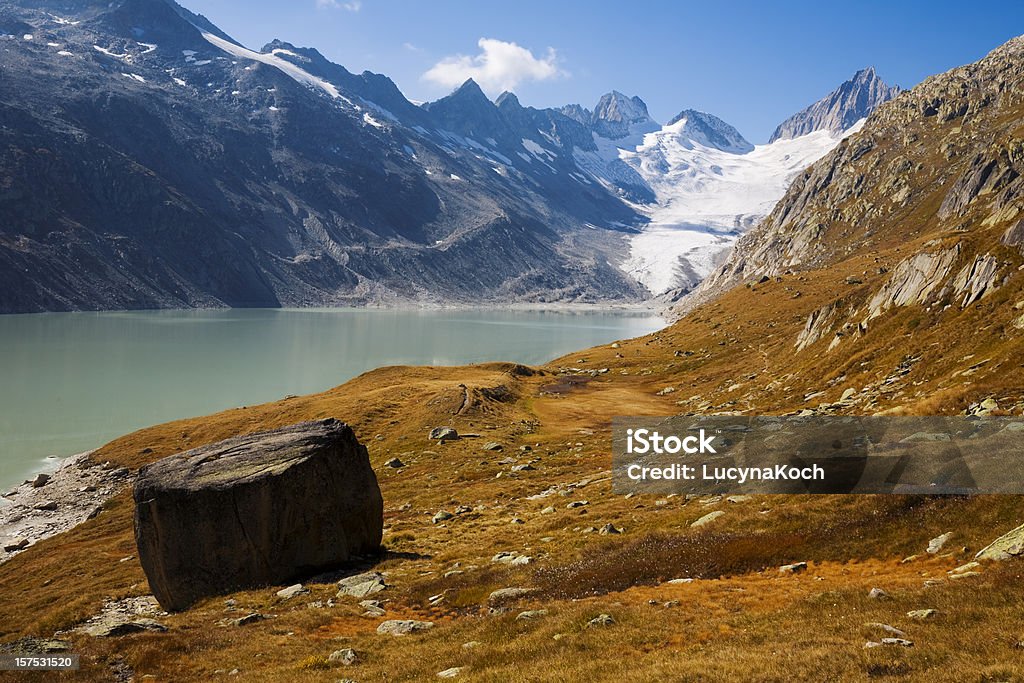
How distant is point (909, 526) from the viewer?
1942 cm

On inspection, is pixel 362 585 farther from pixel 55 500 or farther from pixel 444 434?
pixel 55 500

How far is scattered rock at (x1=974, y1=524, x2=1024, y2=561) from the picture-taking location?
50.9 ft

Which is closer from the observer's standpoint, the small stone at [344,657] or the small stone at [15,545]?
the small stone at [344,657]

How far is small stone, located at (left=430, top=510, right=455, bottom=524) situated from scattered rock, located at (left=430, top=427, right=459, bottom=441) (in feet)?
72.0

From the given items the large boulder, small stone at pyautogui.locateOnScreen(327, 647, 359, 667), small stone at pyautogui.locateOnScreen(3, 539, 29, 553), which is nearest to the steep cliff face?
the large boulder

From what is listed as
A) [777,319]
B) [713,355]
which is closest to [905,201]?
[777,319]

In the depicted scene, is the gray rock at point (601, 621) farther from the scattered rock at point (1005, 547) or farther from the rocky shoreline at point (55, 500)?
the rocky shoreline at point (55, 500)

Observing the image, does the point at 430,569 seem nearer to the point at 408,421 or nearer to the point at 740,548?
the point at 740,548

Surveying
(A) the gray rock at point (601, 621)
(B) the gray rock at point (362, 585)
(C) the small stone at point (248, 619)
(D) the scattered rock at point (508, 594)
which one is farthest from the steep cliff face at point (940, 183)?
(C) the small stone at point (248, 619)

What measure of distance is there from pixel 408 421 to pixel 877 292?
44598mm

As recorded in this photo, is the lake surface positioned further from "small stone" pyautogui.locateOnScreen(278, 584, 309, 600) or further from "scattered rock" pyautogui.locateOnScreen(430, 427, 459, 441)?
"small stone" pyautogui.locateOnScreen(278, 584, 309, 600)

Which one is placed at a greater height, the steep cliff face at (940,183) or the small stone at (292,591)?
the steep cliff face at (940,183)

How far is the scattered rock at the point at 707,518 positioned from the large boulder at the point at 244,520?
1392 centimetres

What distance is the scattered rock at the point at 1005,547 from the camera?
50.9 feet
